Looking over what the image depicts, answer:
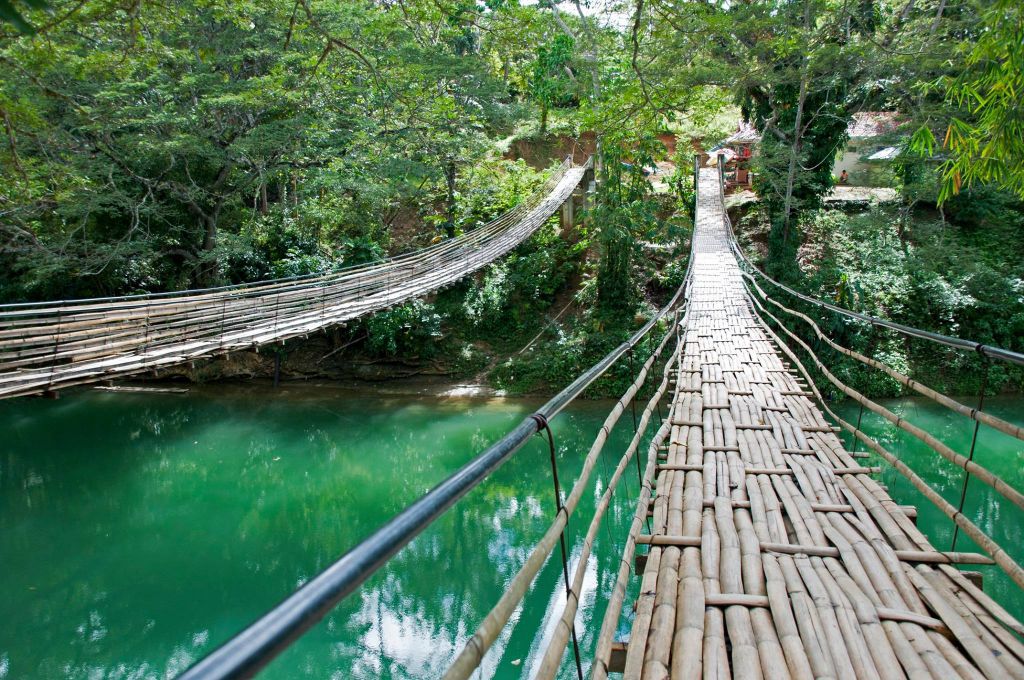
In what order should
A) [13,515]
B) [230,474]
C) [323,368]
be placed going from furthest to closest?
[323,368]
[230,474]
[13,515]

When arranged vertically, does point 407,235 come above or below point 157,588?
above

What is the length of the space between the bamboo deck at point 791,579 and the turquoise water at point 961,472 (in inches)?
91.0

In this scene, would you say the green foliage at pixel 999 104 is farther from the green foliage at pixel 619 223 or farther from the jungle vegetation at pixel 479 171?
the green foliage at pixel 619 223

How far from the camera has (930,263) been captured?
6.44 meters

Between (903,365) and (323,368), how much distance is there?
20.1ft

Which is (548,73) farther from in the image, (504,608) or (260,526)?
(504,608)

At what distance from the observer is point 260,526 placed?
14.0 ft

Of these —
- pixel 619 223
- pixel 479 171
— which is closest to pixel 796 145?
pixel 619 223

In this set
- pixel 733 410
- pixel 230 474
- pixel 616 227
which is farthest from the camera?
pixel 616 227

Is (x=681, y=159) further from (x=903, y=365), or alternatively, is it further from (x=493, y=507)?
(x=493, y=507)

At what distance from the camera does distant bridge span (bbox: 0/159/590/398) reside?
9.69 ft

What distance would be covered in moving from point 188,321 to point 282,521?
5.04ft

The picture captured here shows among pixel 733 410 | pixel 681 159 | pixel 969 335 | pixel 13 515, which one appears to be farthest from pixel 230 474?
pixel 969 335

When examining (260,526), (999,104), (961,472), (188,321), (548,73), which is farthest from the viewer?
(548,73)
